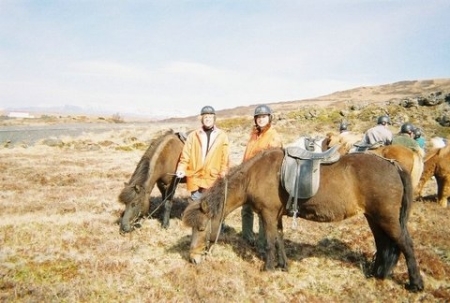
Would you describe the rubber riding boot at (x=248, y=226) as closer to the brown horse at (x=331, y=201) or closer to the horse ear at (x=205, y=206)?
the brown horse at (x=331, y=201)

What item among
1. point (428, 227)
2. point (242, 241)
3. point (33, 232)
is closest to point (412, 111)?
point (428, 227)

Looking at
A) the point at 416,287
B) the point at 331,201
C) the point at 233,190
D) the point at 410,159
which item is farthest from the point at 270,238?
the point at 410,159

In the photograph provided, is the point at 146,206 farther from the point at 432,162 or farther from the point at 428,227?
the point at 432,162

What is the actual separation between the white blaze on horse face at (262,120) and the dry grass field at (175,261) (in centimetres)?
249

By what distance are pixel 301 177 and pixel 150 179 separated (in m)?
3.72

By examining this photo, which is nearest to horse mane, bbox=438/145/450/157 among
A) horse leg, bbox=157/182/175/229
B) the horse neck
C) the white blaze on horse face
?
the white blaze on horse face

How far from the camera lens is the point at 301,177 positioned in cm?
523

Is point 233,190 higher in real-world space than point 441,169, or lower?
higher

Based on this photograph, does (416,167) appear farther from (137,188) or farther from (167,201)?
(137,188)

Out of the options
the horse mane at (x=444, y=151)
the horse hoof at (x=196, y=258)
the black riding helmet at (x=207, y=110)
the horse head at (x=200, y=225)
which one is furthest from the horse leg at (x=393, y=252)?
the horse mane at (x=444, y=151)

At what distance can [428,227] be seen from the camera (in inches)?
325

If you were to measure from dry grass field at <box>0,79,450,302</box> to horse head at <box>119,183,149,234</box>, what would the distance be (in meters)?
0.25

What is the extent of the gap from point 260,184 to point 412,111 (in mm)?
28796

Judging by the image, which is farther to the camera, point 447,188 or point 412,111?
point 412,111
